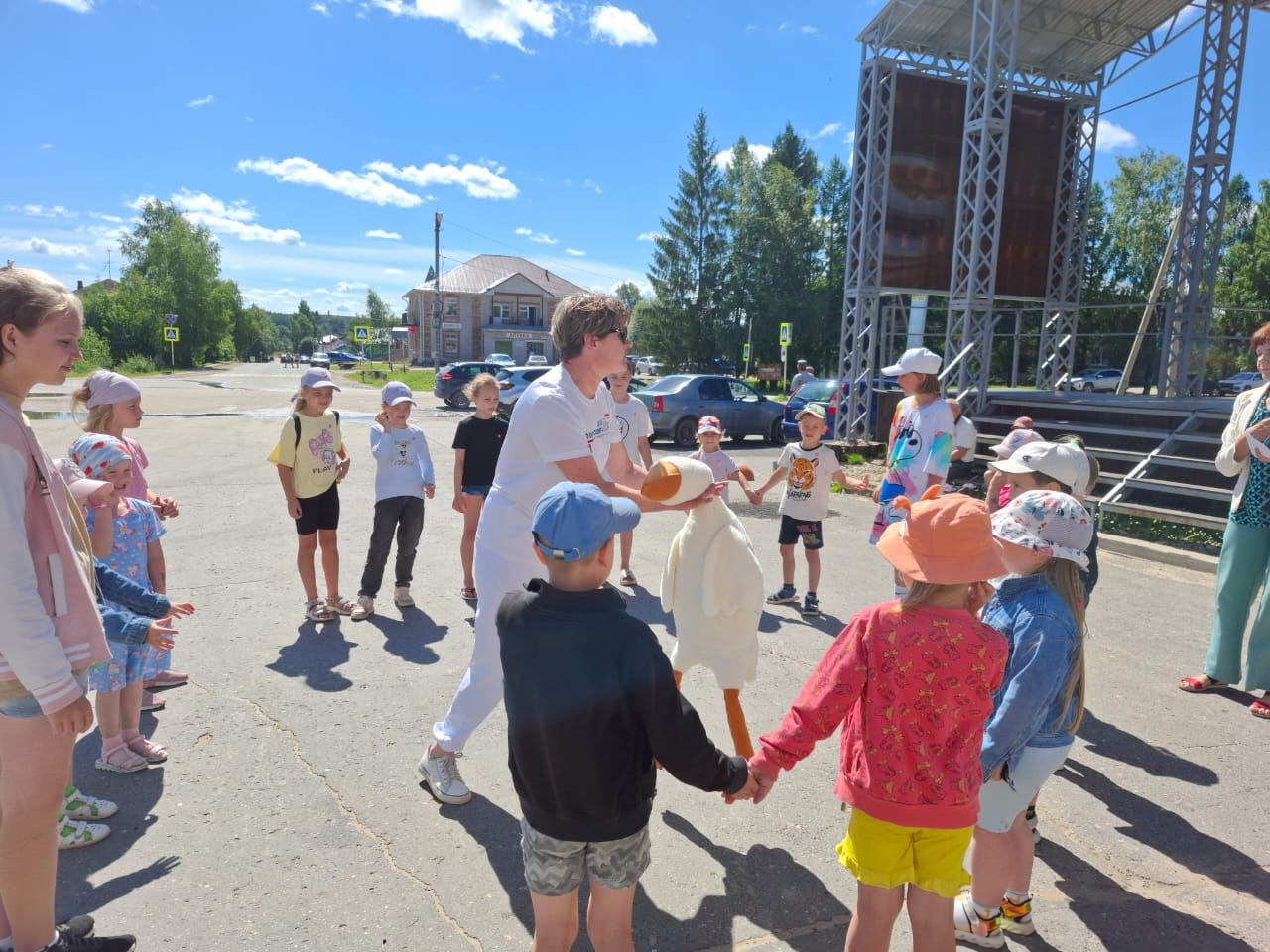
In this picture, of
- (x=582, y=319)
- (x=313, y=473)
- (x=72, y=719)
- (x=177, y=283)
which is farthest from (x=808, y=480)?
(x=177, y=283)

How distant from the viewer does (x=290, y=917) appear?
8.52 ft

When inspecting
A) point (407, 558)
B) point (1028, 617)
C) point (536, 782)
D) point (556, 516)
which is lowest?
point (407, 558)

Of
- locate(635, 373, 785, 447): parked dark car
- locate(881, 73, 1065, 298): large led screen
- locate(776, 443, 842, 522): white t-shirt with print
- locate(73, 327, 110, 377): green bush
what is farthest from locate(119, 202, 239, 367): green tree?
locate(776, 443, 842, 522): white t-shirt with print

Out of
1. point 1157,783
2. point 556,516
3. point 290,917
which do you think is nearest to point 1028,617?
point 556,516

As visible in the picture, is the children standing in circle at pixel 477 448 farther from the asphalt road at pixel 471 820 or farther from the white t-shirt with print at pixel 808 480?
the white t-shirt with print at pixel 808 480

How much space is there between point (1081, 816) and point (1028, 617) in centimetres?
166

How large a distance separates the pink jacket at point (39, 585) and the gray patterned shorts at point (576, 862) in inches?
52.3

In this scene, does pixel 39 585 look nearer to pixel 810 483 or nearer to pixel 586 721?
pixel 586 721

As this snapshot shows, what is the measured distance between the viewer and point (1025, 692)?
7.64 ft

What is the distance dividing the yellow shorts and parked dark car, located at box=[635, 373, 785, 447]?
585 inches

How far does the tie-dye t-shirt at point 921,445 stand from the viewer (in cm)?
477

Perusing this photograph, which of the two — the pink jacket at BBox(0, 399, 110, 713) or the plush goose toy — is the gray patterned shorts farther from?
the pink jacket at BBox(0, 399, 110, 713)

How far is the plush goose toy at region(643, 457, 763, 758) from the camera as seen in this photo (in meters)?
3.14

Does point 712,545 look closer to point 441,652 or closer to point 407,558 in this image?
point 441,652
